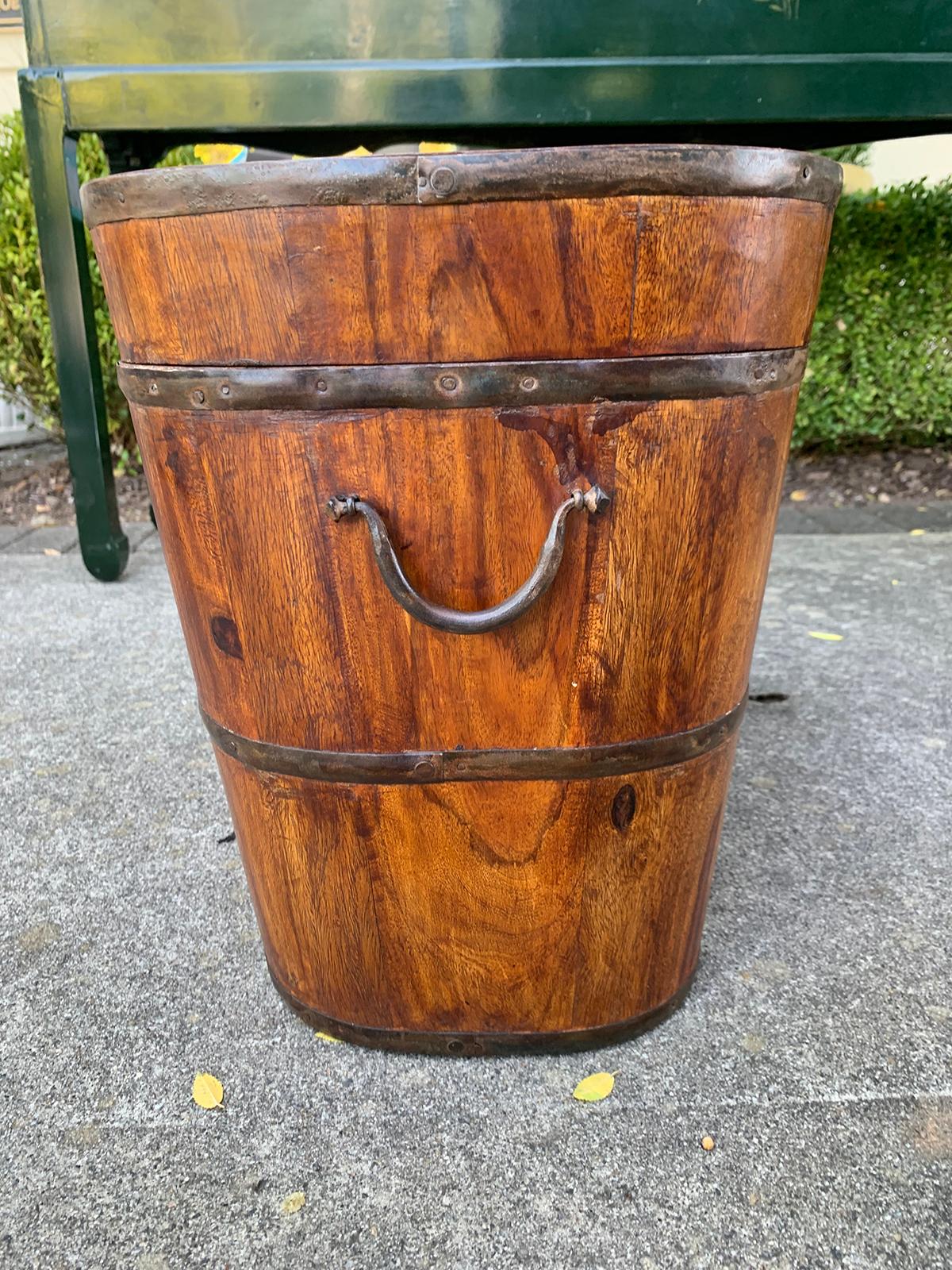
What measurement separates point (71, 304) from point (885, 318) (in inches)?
121

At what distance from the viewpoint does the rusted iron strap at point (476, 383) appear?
0.90 metres

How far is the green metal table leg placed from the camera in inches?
90.4

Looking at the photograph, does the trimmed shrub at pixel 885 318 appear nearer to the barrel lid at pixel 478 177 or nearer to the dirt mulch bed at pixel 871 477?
the dirt mulch bed at pixel 871 477

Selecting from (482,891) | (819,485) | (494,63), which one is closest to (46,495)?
(494,63)

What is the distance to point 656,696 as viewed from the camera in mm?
1071

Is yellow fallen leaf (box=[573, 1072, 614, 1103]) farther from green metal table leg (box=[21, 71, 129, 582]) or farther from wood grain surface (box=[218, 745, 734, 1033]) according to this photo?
green metal table leg (box=[21, 71, 129, 582])

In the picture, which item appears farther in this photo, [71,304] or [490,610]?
[71,304]

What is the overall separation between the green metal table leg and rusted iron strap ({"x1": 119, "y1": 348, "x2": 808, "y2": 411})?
1774mm

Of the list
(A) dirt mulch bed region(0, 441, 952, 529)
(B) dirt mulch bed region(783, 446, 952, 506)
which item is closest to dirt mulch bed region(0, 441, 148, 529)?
(A) dirt mulch bed region(0, 441, 952, 529)

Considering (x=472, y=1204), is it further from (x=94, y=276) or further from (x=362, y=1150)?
(x=94, y=276)

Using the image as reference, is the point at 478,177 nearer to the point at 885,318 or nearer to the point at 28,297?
the point at 28,297

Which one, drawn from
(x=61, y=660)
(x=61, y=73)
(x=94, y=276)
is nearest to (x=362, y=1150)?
(x=61, y=660)

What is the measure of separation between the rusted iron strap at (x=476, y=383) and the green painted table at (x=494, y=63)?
4.47 ft

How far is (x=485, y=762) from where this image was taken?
1.08m
